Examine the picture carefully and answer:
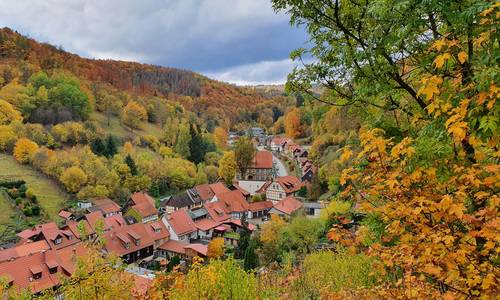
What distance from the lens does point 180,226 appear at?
120 ft

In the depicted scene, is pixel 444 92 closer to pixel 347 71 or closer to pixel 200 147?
pixel 347 71

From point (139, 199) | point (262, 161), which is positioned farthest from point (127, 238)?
point (262, 161)

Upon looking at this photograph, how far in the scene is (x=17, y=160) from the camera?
162 feet

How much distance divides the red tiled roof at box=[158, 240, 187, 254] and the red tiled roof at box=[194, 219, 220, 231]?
4128 millimetres

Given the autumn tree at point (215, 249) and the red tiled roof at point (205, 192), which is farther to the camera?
the red tiled roof at point (205, 192)

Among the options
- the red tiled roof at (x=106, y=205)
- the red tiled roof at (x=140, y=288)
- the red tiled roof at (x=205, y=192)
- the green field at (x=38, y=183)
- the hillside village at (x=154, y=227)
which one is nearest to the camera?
the red tiled roof at (x=140, y=288)

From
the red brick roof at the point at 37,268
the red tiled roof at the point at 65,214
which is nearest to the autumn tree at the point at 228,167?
the red tiled roof at the point at 65,214

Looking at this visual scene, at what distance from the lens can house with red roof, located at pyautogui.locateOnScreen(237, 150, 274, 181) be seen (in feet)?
187

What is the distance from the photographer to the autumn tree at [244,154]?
178 ft

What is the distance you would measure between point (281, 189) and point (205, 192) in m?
10.2

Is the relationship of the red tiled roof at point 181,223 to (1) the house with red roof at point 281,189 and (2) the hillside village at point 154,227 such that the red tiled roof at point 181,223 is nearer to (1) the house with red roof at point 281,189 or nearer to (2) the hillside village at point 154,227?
(2) the hillside village at point 154,227

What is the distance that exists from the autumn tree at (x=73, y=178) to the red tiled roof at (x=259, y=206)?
20.9m

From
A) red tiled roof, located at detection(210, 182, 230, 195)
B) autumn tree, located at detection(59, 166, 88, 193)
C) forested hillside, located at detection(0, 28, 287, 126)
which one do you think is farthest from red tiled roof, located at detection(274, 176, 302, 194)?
forested hillside, located at detection(0, 28, 287, 126)

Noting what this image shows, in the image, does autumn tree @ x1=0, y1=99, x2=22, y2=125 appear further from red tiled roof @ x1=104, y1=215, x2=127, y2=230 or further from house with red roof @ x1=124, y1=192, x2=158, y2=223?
red tiled roof @ x1=104, y1=215, x2=127, y2=230
